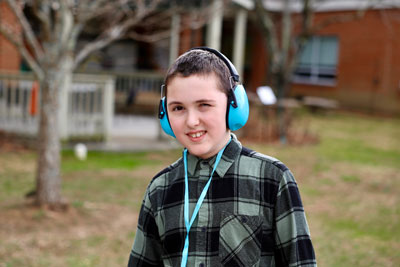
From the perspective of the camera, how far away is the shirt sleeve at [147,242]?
2070mm

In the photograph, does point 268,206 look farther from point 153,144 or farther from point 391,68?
point 391,68

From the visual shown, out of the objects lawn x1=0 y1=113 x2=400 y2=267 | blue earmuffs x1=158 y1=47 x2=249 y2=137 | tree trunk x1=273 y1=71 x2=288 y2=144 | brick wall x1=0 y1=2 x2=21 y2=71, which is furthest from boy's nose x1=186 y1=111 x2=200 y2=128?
brick wall x1=0 y1=2 x2=21 y2=71

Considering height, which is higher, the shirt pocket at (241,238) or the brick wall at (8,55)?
the brick wall at (8,55)

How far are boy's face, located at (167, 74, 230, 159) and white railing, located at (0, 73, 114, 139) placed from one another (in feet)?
28.6

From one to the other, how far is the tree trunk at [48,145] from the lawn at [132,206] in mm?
228

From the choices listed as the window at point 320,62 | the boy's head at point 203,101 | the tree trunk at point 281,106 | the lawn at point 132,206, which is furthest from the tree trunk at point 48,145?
the window at point 320,62

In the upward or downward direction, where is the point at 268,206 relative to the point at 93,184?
upward

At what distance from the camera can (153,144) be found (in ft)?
36.9

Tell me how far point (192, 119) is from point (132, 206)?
5.03 m

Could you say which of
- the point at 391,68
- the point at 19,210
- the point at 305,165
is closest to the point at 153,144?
the point at 305,165

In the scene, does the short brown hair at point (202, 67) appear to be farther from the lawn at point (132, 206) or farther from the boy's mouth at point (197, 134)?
the lawn at point (132, 206)

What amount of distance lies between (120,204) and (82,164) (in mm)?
2622

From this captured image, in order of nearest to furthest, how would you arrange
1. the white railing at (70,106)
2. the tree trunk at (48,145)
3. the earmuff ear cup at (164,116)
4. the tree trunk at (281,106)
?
the earmuff ear cup at (164,116) → the tree trunk at (48,145) → the white railing at (70,106) → the tree trunk at (281,106)

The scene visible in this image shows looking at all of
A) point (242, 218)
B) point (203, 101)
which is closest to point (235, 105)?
point (203, 101)
